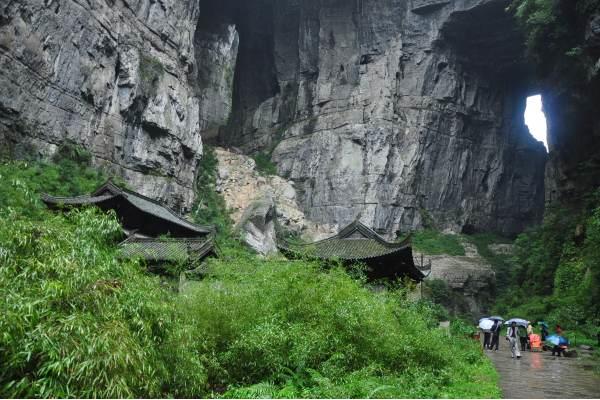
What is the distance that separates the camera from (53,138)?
81.5ft

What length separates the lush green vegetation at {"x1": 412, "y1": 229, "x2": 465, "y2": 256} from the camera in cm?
3728

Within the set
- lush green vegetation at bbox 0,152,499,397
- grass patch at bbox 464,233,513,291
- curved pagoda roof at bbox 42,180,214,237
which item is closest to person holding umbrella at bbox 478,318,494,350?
lush green vegetation at bbox 0,152,499,397

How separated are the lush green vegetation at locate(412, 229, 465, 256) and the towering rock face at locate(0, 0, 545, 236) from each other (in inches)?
50.3

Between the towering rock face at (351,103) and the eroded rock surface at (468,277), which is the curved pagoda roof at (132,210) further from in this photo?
the eroded rock surface at (468,277)

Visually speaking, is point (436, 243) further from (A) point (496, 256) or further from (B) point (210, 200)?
(B) point (210, 200)

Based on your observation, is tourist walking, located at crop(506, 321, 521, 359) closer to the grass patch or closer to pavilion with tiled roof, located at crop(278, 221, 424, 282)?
pavilion with tiled roof, located at crop(278, 221, 424, 282)

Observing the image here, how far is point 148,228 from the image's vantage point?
22.1 meters

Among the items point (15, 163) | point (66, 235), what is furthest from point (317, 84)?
point (66, 235)

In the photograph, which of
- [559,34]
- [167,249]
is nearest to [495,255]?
[559,34]

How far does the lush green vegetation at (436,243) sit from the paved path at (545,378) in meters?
22.3

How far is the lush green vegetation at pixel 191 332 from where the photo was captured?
213 inches

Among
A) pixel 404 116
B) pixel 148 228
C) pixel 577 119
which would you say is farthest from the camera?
pixel 404 116

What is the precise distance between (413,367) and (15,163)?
1890 cm

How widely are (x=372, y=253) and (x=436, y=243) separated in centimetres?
2244
